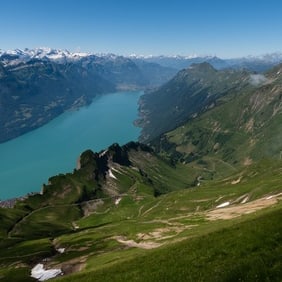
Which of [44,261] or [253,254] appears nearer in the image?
[253,254]

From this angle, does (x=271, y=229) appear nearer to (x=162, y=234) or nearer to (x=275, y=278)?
(x=275, y=278)

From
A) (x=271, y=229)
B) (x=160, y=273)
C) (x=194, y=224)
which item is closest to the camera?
(x=160, y=273)

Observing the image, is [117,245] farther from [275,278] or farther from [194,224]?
[275,278]

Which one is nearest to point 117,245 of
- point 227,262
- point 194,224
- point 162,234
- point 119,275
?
point 162,234

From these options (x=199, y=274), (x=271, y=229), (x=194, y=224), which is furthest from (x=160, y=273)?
(x=194, y=224)

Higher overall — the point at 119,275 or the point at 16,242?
the point at 119,275

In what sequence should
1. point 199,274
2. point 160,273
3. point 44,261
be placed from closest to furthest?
point 199,274, point 160,273, point 44,261

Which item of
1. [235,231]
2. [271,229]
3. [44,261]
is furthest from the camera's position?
[44,261]

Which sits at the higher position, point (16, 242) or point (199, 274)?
point (199, 274)

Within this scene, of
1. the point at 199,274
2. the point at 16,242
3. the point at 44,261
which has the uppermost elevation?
the point at 199,274
